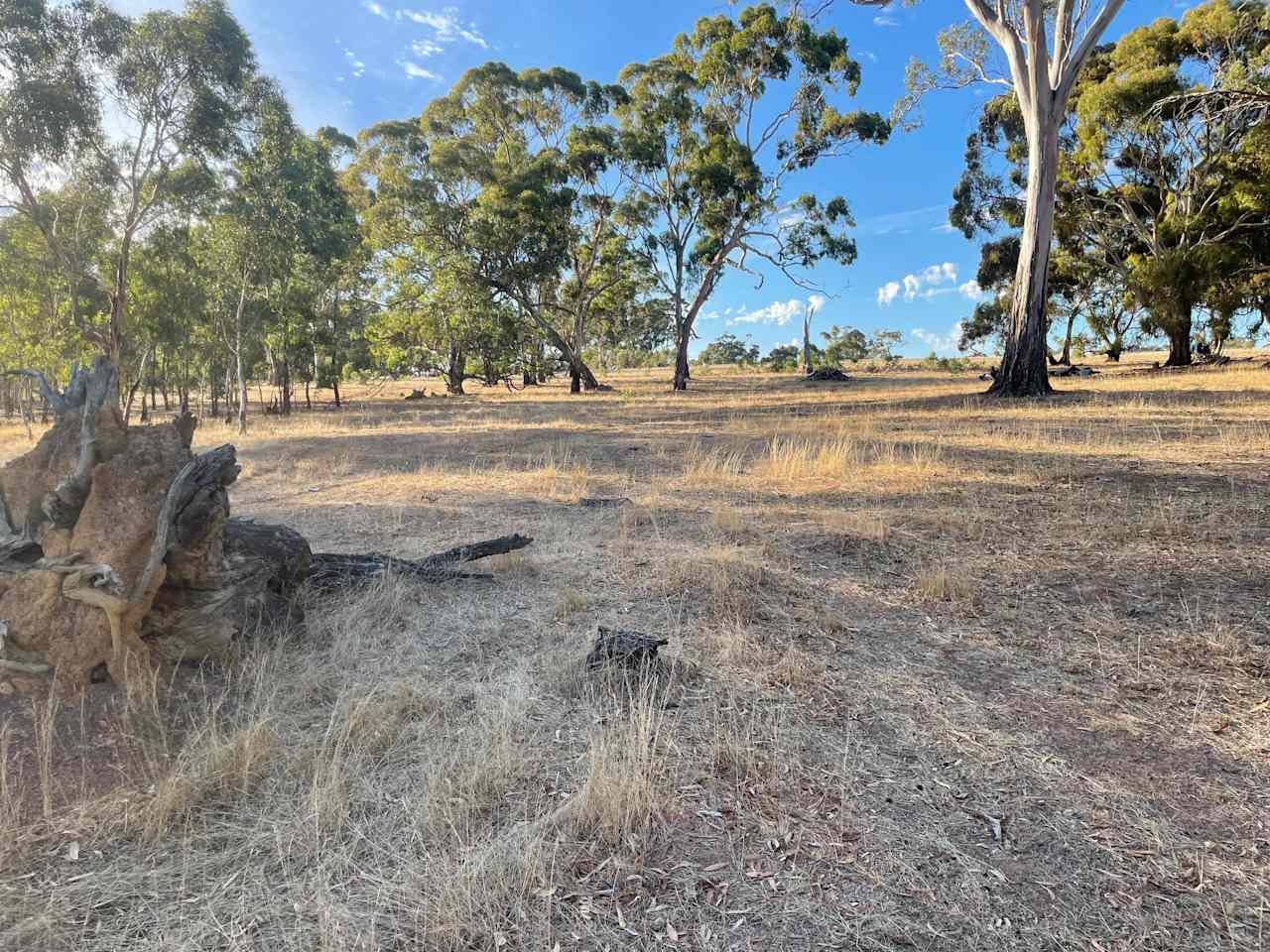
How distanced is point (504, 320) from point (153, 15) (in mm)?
15869

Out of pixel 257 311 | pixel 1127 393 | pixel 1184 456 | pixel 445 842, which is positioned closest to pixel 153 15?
pixel 257 311

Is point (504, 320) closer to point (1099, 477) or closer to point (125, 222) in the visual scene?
point (125, 222)

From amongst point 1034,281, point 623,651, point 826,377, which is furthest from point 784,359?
point 623,651

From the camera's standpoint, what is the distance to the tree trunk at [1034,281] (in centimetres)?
1395

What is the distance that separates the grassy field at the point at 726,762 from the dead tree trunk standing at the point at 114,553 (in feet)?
0.75

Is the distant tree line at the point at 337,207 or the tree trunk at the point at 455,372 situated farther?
the tree trunk at the point at 455,372

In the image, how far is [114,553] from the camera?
301 cm

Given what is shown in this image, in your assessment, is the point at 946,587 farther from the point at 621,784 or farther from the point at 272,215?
the point at 272,215

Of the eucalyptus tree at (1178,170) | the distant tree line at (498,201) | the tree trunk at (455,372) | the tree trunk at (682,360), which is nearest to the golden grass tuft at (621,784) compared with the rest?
the distant tree line at (498,201)

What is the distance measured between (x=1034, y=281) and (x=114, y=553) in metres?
17.1

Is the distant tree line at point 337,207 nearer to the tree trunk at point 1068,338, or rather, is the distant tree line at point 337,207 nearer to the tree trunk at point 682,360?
the tree trunk at point 682,360

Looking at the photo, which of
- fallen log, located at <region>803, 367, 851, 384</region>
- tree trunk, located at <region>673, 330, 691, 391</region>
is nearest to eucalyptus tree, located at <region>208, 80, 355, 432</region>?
tree trunk, located at <region>673, 330, 691, 391</region>

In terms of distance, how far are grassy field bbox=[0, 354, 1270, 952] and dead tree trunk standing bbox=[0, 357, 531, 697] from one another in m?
0.23

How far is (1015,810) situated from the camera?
2199 mm
